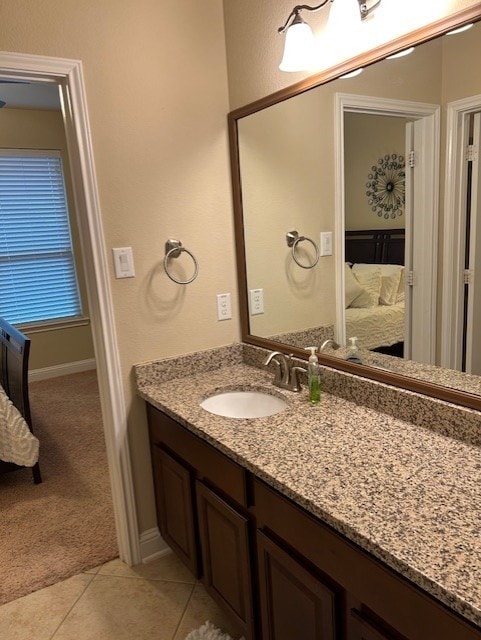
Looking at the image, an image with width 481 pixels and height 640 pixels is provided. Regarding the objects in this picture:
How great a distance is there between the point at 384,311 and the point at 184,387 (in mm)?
849

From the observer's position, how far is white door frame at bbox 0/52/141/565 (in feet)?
5.44

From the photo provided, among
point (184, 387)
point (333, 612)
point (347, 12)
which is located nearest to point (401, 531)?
point (333, 612)

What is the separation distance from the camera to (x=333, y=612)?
1.07 metres

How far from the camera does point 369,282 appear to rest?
5.47 feet

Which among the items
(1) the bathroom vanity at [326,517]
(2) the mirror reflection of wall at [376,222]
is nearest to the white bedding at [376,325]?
(2) the mirror reflection of wall at [376,222]

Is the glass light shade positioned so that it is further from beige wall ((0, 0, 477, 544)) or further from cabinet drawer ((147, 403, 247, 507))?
cabinet drawer ((147, 403, 247, 507))

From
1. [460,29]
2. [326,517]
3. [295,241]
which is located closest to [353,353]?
[295,241]

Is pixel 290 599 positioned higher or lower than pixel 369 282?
lower

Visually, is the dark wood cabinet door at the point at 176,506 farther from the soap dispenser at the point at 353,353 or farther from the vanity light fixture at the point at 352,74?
the vanity light fixture at the point at 352,74

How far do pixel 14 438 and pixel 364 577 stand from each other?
2235 millimetres

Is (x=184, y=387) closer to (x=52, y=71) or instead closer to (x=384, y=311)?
(x=384, y=311)

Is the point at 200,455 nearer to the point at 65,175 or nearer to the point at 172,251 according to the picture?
the point at 172,251

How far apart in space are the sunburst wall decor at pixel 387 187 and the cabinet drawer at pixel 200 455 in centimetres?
94

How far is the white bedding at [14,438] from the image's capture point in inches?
102
